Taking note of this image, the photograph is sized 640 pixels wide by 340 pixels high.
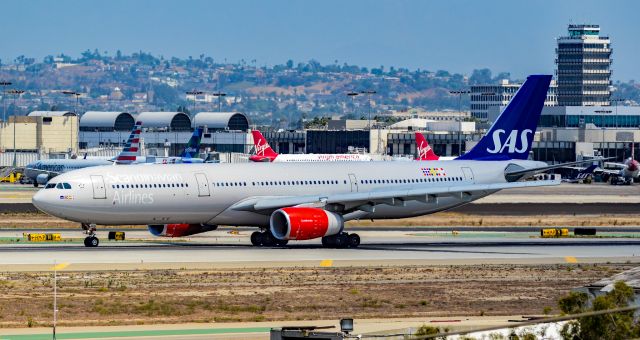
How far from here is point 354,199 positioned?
67875 millimetres

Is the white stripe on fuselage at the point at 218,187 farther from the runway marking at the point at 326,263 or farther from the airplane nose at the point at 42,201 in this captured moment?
the runway marking at the point at 326,263

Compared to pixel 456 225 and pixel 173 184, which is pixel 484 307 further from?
pixel 456 225

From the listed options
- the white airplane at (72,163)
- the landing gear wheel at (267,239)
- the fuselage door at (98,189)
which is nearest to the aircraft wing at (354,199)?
the landing gear wheel at (267,239)

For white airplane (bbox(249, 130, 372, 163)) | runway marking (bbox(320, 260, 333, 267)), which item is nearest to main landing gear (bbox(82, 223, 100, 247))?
runway marking (bbox(320, 260, 333, 267))

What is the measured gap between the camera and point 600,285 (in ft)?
112

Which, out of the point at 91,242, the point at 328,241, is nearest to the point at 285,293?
the point at 328,241

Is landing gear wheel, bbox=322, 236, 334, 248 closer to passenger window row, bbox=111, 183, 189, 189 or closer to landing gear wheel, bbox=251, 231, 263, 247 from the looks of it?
Result: landing gear wheel, bbox=251, 231, 263, 247

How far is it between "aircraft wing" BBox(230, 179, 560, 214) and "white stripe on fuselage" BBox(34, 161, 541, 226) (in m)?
0.60

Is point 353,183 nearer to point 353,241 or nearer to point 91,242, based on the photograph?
point 353,241

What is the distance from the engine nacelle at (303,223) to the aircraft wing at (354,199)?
0.73 m

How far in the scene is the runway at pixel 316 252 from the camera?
60.1 metres

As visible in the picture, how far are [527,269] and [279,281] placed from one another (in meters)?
11.8

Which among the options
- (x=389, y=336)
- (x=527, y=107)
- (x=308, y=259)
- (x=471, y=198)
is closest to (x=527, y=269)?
(x=308, y=259)

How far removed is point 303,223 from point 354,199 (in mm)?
3347
